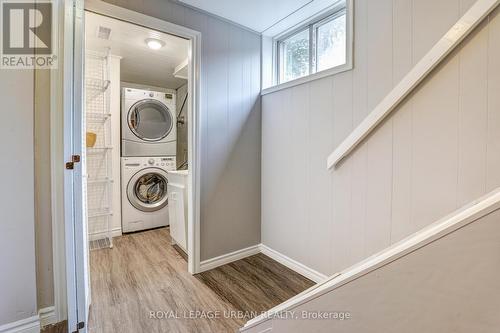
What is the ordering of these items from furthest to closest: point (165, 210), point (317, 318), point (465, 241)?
point (165, 210), point (317, 318), point (465, 241)

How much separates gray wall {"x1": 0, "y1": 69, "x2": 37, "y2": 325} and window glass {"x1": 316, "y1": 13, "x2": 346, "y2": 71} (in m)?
2.18

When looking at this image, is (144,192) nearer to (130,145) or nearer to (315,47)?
(130,145)

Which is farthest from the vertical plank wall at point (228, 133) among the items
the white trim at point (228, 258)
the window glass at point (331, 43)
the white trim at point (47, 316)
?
the white trim at point (47, 316)

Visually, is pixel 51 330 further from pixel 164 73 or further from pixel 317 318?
pixel 164 73

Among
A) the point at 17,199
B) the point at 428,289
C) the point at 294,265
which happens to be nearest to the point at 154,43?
the point at 17,199

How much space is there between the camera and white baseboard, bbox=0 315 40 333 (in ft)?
4.36

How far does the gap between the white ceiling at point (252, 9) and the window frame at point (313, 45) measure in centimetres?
22

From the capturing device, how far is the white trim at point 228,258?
7.31ft

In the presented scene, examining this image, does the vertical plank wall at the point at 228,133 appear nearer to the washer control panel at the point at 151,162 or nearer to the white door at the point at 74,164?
the white door at the point at 74,164

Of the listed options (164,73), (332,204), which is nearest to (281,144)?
(332,204)

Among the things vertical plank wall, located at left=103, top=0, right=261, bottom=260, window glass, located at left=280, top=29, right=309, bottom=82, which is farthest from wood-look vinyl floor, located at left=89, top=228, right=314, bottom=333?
window glass, located at left=280, top=29, right=309, bottom=82

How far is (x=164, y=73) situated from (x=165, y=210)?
2175mm

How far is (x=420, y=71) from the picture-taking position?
1.33 m

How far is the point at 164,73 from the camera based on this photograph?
144 inches
